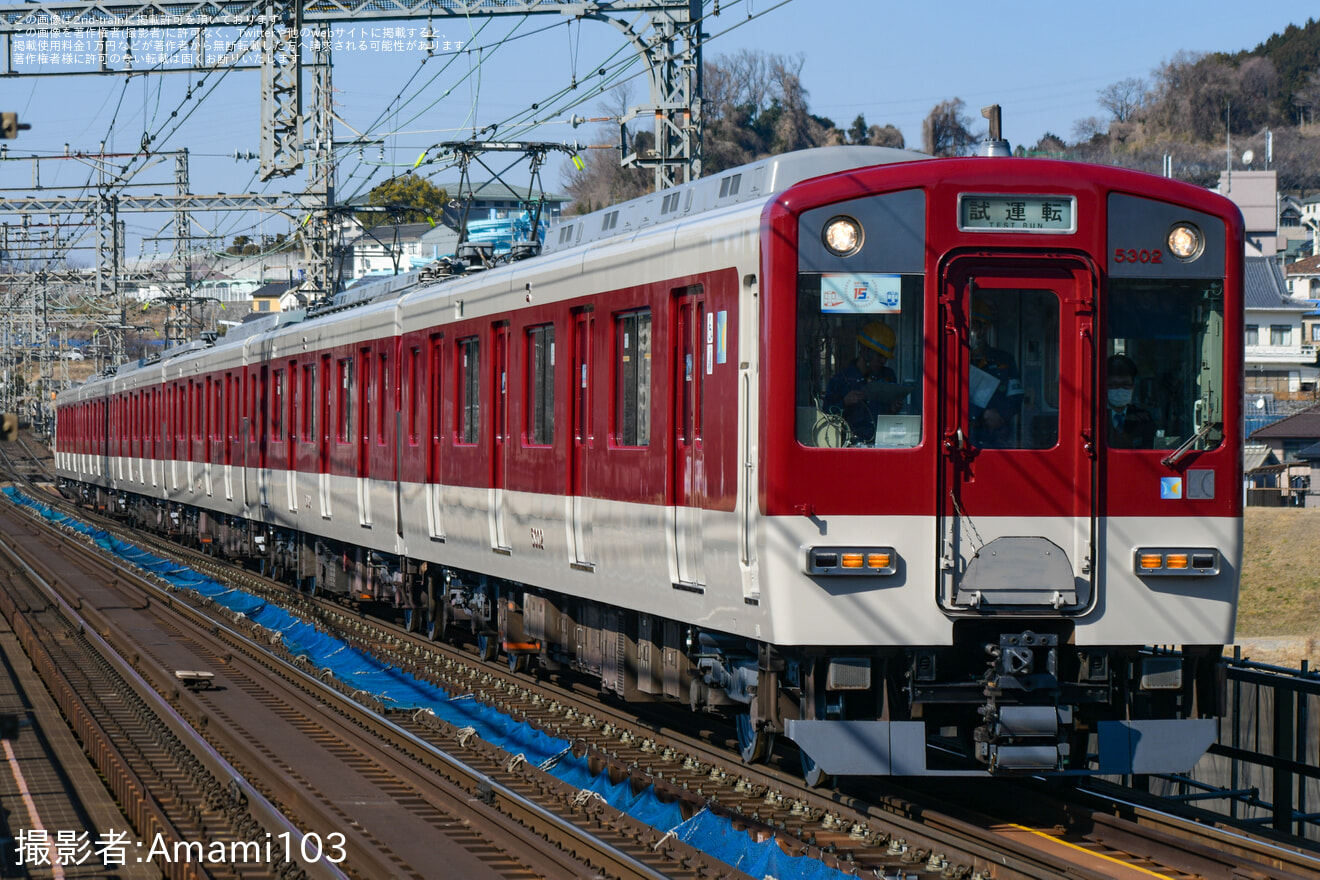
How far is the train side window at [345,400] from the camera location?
692 inches

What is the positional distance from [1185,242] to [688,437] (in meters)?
2.76

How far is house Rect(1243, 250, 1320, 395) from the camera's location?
7094cm

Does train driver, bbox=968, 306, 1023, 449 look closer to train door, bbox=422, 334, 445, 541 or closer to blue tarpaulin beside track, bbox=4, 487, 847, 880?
blue tarpaulin beside track, bbox=4, 487, 847, 880

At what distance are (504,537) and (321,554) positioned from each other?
834 centimetres

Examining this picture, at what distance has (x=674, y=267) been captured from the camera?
30.7ft

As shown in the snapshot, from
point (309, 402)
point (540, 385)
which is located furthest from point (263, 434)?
point (540, 385)

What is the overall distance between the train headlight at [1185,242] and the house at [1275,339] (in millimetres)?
65574

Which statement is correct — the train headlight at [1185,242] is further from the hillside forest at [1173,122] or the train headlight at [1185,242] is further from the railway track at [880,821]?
the hillside forest at [1173,122]

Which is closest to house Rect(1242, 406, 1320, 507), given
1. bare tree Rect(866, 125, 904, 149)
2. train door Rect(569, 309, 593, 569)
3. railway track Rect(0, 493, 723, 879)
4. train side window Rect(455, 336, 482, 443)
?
train side window Rect(455, 336, 482, 443)

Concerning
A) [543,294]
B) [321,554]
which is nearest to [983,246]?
[543,294]

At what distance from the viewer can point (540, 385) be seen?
11.8 meters

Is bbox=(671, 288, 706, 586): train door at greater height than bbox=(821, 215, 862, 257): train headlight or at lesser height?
lesser

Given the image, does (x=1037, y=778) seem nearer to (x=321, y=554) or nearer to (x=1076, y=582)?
(x=1076, y=582)

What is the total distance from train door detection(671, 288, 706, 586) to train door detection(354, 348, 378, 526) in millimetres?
7767
